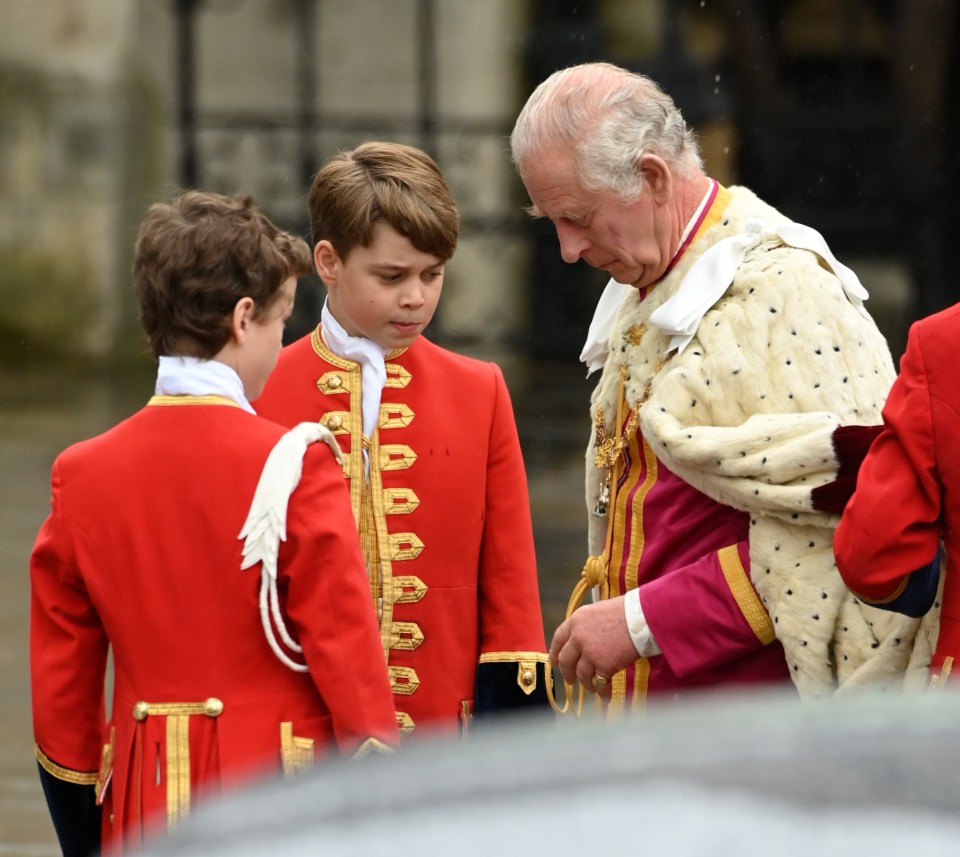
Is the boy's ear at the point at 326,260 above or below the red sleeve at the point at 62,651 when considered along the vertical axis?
above

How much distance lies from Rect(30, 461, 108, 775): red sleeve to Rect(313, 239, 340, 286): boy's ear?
0.61 metres

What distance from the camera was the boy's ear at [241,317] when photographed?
98.2 inches

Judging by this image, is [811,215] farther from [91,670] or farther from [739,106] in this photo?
[91,670]

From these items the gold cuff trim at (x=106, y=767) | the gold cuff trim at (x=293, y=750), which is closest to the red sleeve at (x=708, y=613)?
the gold cuff trim at (x=293, y=750)

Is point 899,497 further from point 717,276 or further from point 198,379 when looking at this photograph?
point 198,379

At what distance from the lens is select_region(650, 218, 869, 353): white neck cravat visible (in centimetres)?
261

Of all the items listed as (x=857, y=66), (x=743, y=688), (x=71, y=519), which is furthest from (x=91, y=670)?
(x=857, y=66)

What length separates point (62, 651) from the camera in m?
2.52

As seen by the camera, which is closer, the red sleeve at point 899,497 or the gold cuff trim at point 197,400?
the red sleeve at point 899,497

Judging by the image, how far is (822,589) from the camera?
2.53 m

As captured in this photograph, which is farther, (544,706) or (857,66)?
(857,66)

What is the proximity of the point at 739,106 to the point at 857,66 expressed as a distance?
0.80 meters

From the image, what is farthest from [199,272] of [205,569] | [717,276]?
[717,276]

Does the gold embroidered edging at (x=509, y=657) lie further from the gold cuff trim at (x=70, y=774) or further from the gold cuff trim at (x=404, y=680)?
the gold cuff trim at (x=70, y=774)
